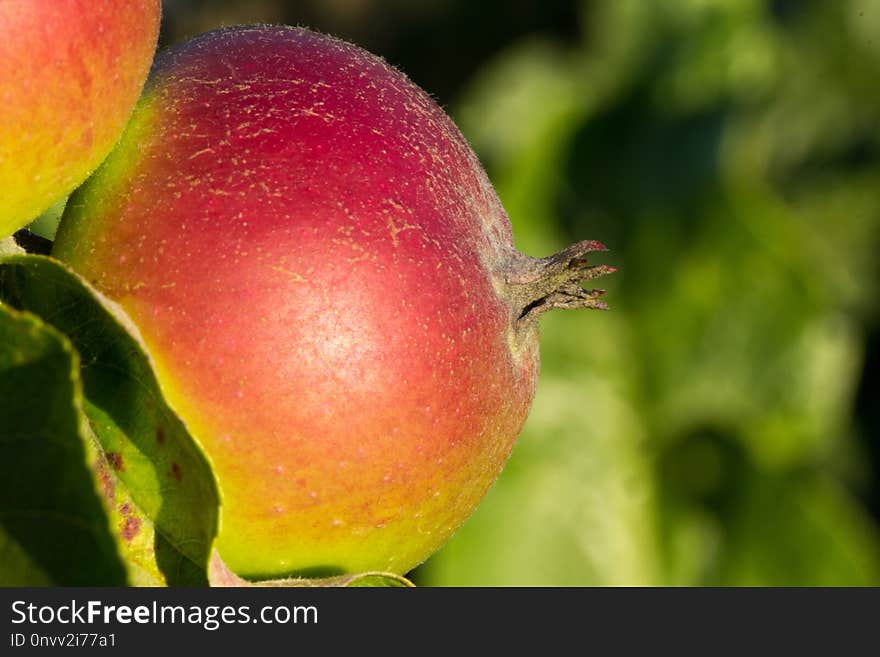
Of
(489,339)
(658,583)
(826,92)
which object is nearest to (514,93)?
(826,92)

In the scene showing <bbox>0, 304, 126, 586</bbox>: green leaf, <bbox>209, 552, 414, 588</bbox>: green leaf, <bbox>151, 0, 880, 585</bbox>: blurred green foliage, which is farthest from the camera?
<bbox>151, 0, 880, 585</bbox>: blurred green foliage

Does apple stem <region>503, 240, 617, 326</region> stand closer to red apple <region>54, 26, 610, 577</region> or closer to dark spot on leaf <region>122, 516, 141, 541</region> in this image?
red apple <region>54, 26, 610, 577</region>

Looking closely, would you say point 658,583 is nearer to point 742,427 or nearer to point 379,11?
point 742,427

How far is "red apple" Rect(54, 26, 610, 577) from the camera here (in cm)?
70

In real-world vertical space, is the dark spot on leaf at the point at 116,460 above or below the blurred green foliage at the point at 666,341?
below

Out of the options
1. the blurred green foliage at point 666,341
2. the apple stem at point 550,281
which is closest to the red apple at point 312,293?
the apple stem at point 550,281

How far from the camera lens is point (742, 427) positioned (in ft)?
7.84

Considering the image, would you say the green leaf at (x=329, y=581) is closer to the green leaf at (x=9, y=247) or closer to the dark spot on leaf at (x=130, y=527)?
the dark spot on leaf at (x=130, y=527)

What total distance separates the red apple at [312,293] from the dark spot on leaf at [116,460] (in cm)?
7

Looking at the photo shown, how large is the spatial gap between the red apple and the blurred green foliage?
132 cm

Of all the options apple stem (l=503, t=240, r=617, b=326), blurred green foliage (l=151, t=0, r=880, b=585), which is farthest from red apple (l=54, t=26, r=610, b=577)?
blurred green foliage (l=151, t=0, r=880, b=585)

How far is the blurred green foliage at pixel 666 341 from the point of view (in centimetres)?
229

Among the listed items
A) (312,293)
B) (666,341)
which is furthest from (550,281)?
(666,341)

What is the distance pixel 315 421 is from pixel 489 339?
5.8 inches
